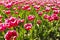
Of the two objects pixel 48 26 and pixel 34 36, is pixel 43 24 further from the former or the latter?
pixel 34 36

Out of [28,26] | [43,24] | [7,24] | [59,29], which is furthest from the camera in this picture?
[43,24]

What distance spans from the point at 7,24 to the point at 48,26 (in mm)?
1041

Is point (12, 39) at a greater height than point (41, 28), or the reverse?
point (12, 39)

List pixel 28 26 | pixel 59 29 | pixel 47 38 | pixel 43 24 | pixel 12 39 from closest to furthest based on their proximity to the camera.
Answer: pixel 12 39 → pixel 28 26 → pixel 47 38 → pixel 59 29 → pixel 43 24

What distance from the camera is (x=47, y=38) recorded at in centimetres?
280

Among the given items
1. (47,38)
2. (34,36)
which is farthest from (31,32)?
(47,38)

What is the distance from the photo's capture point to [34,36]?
2670mm

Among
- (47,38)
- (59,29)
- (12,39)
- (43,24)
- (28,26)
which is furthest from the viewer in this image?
(43,24)

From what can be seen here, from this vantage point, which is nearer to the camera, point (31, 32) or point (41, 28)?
point (31, 32)

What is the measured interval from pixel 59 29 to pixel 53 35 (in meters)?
0.13

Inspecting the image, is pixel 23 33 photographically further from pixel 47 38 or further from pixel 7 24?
pixel 7 24

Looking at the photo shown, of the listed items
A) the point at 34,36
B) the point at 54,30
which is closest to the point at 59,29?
the point at 54,30


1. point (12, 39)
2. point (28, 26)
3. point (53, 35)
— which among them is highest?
point (12, 39)

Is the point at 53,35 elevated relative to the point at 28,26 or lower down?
lower down
